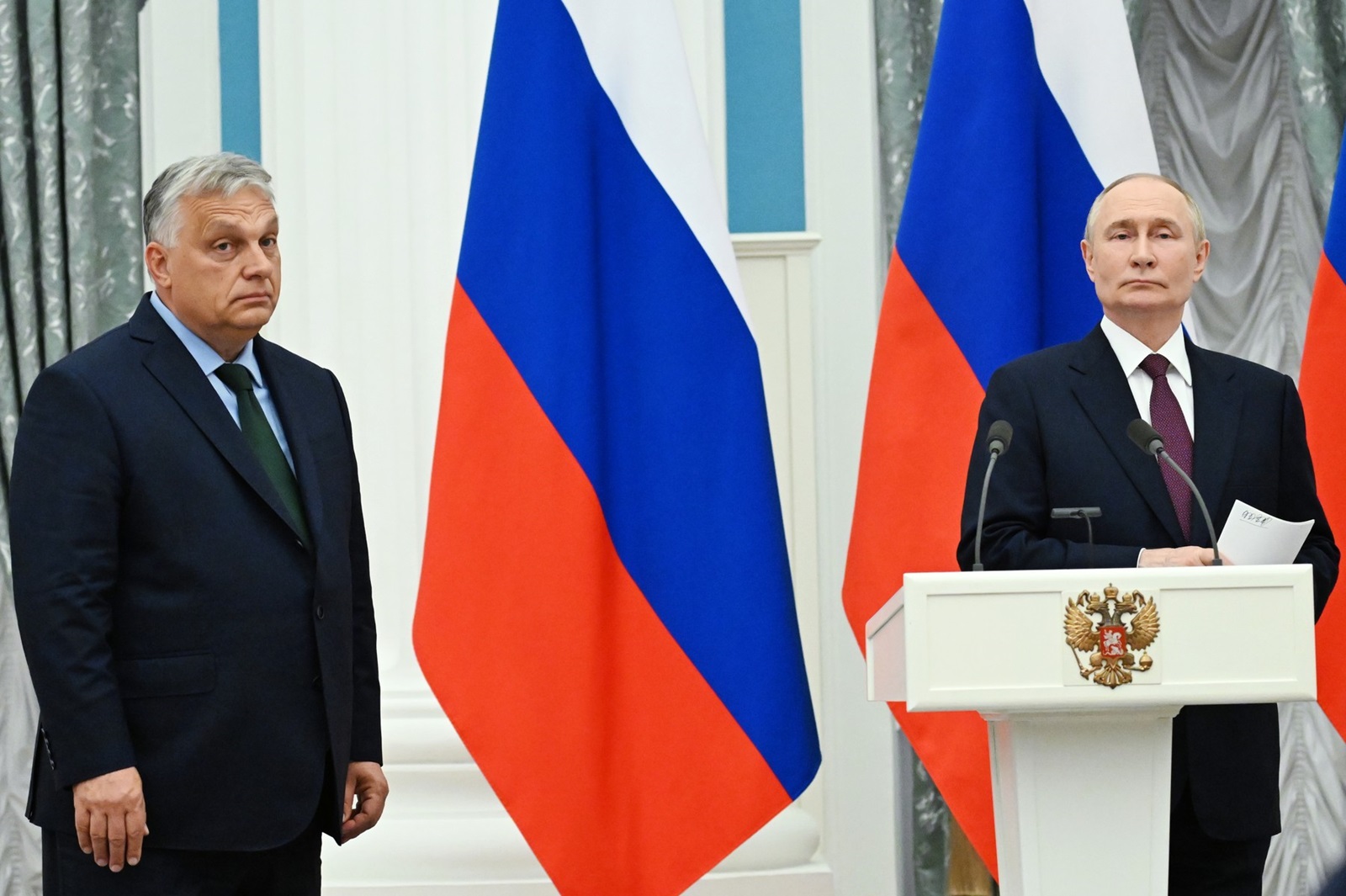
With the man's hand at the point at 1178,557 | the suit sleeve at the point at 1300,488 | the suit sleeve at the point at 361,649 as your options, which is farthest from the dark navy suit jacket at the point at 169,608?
the suit sleeve at the point at 1300,488

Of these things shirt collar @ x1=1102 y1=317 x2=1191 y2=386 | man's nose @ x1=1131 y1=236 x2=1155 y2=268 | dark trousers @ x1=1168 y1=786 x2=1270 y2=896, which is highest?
man's nose @ x1=1131 y1=236 x2=1155 y2=268

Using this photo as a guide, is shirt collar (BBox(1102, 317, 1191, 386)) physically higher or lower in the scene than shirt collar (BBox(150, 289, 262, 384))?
lower

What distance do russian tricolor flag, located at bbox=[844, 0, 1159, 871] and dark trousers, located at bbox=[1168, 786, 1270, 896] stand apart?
0.70 meters

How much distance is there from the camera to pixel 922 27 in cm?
381

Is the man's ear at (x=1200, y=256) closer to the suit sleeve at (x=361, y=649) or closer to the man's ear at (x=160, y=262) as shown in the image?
the suit sleeve at (x=361, y=649)

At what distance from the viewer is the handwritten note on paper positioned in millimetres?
2016

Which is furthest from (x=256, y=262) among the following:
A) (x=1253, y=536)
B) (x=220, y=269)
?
(x=1253, y=536)

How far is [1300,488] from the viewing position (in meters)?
2.31

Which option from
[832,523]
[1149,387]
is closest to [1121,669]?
[1149,387]

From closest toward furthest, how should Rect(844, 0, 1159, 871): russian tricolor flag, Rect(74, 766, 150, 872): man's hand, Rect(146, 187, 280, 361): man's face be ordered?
Rect(74, 766, 150, 872): man's hand
Rect(146, 187, 280, 361): man's face
Rect(844, 0, 1159, 871): russian tricolor flag

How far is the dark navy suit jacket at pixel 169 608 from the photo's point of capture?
6.35 feet

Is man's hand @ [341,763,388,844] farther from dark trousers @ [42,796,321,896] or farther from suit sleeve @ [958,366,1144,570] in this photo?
suit sleeve @ [958,366,1144,570]

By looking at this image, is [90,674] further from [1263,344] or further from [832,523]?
[1263,344]

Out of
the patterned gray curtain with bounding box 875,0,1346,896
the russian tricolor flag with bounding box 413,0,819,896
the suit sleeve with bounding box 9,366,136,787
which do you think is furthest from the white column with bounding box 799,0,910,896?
the suit sleeve with bounding box 9,366,136,787
